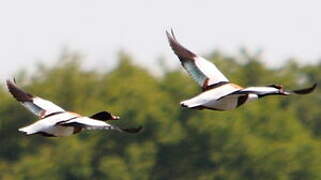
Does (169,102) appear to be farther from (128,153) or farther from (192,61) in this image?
(192,61)

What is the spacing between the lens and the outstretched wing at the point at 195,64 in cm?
2612

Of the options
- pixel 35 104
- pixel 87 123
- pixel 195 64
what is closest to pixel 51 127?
pixel 87 123

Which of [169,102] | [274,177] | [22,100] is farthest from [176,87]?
[22,100]

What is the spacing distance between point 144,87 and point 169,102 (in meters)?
1.14

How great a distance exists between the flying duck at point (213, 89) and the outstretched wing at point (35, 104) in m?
1.87

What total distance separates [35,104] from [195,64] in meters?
2.32

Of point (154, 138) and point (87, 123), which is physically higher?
point (87, 123)

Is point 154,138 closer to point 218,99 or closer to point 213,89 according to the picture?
point 213,89

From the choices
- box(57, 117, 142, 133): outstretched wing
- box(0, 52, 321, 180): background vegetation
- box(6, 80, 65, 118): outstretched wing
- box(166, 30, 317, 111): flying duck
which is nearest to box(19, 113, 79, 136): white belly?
box(57, 117, 142, 133): outstretched wing

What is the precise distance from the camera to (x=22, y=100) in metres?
27.0

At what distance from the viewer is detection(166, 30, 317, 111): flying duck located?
24.1 meters

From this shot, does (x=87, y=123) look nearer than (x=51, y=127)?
Yes

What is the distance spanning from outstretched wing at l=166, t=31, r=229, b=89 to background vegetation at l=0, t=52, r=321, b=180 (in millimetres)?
27643

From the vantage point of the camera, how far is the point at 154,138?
58250 mm
